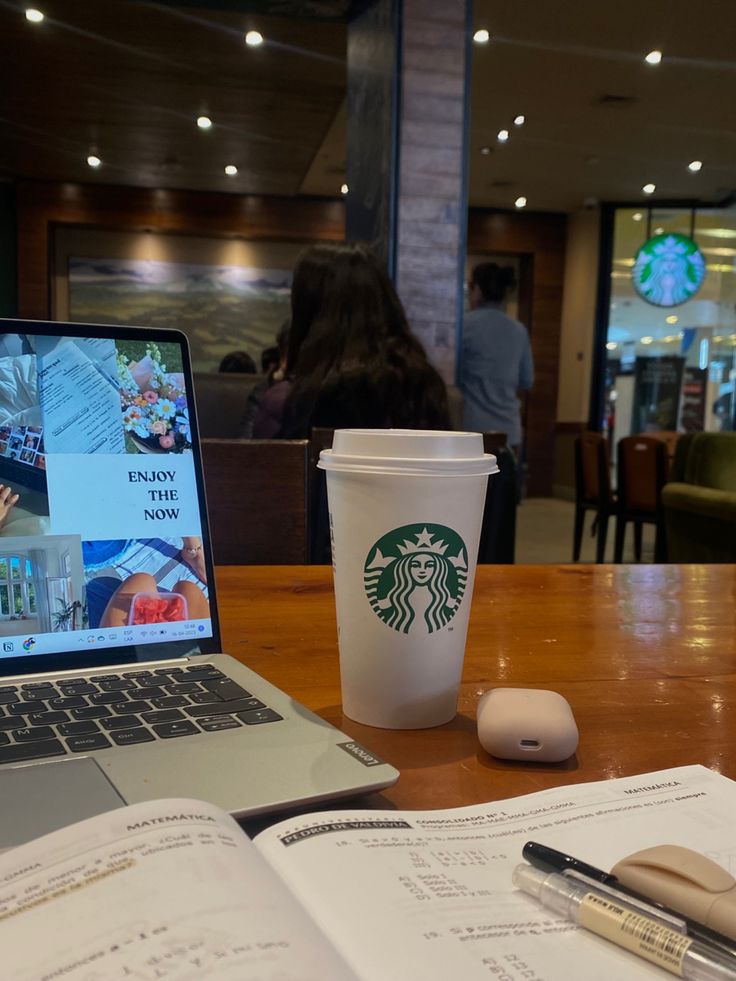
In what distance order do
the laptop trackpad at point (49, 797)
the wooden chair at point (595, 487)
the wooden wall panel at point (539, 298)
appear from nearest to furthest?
1. the laptop trackpad at point (49, 797)
2. the wooden chair at point (595, 487)
3. the wooden wall panel at point (539, 298)

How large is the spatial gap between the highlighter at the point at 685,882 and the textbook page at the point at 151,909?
0.43ft

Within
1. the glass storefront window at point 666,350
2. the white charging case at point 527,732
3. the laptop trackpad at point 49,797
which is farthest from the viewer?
the glass storefront window at point 666,350

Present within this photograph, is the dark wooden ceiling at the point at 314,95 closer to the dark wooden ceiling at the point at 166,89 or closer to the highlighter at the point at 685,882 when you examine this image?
the dark wooden ceiling at the point at 166,89

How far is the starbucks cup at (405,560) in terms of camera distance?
0.49 meters

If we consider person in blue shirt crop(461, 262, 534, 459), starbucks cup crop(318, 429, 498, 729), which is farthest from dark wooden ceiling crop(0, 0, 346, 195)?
starbucks cup crop(318, 429, 498, 729)

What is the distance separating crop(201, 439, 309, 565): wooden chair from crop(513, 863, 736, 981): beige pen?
32.7 inches

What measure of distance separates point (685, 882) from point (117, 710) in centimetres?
31

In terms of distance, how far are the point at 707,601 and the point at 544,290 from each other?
24.0ft

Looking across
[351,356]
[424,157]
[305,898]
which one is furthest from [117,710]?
[424,157]

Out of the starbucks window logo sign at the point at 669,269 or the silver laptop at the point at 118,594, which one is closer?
the silver laptop at the point at 118,594

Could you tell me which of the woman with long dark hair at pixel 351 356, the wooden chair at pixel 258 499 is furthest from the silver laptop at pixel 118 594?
the woman with long dark hair at pixel 351 356

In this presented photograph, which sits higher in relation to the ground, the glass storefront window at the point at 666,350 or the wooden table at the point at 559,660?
the glass storefront window at the point at 666,350

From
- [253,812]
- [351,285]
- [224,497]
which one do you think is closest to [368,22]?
[351,285]

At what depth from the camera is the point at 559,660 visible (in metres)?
0.67
